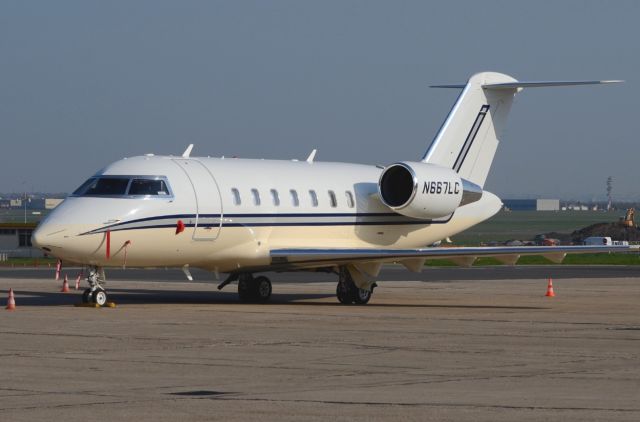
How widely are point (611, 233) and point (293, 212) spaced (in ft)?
224

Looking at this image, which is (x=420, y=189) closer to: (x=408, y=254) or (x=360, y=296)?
(x=408, y=254)

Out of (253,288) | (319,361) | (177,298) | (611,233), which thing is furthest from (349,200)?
(611,233)

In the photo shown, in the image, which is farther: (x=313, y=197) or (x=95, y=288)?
(x=313, y=197)

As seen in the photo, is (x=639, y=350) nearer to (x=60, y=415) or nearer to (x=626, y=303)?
(x=60, y=415)

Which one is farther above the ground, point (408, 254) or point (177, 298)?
point (408, 254)

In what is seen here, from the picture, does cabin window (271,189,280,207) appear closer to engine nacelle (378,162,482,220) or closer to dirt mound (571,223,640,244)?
engine nacelle (378,162,482,220)

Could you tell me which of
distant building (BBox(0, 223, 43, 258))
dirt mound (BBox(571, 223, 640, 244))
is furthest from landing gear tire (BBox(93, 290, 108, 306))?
dirt mound (BBox(571, 223, 640, 244))

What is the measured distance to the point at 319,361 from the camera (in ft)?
51.7

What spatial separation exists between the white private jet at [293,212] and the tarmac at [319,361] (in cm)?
103

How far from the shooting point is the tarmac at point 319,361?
11.8m

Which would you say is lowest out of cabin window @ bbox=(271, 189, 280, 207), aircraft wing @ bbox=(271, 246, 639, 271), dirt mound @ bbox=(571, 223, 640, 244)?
dirt mound @ bbox=(571, 223, 640, 244)

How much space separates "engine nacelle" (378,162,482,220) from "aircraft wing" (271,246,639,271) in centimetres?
176

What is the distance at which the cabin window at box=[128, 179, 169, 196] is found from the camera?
25.2m

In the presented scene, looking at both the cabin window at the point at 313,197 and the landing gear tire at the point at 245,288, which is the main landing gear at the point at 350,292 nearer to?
the cabin window at the point at 313,197
